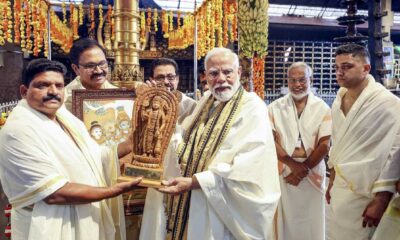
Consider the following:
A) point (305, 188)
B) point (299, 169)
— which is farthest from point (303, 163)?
point (305, 188)

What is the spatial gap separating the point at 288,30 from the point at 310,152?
958cm

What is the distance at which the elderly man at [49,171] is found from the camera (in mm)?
1599

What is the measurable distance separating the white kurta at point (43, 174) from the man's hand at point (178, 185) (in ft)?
1.23

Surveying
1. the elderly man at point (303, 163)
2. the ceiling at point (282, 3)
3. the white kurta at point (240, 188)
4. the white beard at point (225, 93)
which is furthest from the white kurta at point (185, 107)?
the ceiling at point (282, 3)

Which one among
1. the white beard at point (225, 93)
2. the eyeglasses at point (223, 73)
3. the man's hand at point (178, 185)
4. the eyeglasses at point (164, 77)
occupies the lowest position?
the man's hand at point (178, 185)

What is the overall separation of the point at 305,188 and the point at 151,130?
177cm

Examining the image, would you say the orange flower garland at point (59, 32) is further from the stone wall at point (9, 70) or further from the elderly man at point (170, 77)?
the elderly man at point (170, 77)

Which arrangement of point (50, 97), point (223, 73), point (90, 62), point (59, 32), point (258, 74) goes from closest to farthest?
point (50, 97)
point (223, 73)
point (90, 62)
point (258, 74)
point (59, 32)

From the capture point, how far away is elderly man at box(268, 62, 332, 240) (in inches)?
121

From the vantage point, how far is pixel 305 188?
307cm

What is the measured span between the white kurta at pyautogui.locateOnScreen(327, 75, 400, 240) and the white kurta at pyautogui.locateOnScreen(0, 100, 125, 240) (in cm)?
166

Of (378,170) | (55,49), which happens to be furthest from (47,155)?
(55,49)

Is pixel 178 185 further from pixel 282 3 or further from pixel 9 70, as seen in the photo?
pixel 282 3

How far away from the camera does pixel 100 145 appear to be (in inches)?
87.2
